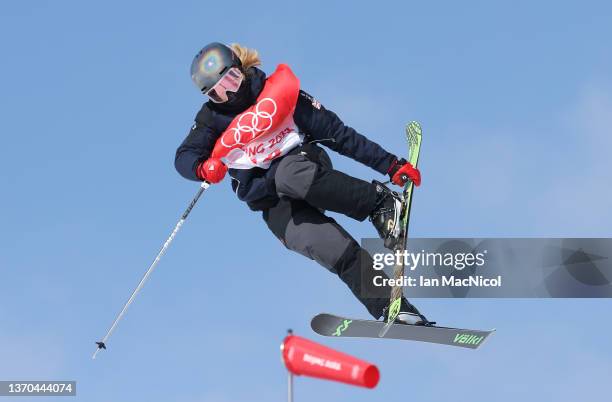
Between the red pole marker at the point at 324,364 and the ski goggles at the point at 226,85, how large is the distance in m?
3.80

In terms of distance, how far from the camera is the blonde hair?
11141mm

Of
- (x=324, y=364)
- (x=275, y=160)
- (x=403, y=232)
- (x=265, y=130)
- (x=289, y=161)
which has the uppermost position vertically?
(x=265, y=130)

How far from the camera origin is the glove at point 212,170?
1096cm

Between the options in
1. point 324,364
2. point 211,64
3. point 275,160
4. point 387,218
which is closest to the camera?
point 324,364

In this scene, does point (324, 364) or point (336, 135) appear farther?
point (336, 135)

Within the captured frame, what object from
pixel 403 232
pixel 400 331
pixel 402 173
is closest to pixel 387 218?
pixel 403 232

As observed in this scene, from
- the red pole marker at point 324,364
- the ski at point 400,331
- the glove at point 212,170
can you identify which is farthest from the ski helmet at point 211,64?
the red pole marker at point 324,364

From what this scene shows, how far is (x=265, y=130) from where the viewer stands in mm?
10961

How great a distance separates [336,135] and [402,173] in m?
0.89

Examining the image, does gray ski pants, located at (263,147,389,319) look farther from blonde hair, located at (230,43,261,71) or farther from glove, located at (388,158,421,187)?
blonde hair, located at (230,43,261,71)

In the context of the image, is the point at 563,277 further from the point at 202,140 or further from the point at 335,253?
the point at 202,140

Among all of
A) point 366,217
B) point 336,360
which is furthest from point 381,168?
point 336,360

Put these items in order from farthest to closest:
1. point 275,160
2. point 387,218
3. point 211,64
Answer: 1. point 387,218
2. point 275,160
3. point 211,64

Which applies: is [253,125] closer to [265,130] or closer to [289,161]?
[265,130]
